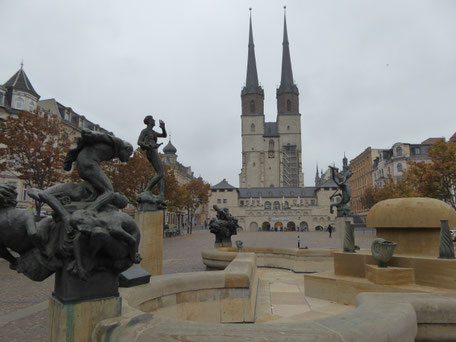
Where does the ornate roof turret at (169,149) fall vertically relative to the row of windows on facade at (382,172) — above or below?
above

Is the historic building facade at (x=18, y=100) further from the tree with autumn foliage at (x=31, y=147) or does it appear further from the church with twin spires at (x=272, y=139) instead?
the church with twin spires at (x=272, y=139)

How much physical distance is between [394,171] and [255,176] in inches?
1970

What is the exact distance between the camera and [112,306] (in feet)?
8.20

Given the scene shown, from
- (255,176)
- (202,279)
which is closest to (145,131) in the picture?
(202,279)

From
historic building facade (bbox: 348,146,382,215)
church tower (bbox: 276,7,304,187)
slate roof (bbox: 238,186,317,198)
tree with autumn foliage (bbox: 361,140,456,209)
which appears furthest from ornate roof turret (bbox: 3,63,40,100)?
church tower (bbox: 276,7,304,187)

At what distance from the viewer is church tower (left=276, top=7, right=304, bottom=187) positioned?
349ft

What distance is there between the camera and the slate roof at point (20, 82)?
36781 millimetres

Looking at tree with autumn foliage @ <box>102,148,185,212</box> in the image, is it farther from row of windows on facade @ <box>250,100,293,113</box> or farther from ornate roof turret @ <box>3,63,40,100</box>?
row of windows on facade @ <box>250,100,293,113</box>

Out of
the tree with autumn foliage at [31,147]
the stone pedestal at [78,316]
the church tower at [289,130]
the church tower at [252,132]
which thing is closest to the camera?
the stone pedestal at [78,316]

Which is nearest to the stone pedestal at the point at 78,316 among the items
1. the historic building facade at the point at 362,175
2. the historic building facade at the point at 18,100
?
the historic building facade at the point at 18,100

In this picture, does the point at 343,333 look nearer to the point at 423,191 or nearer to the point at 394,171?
→ the point at 423,191

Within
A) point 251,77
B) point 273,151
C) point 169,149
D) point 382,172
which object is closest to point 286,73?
point 251,77

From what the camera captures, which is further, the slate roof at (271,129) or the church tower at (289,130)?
the slate roof at (271,129)

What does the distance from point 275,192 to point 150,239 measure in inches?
3524
